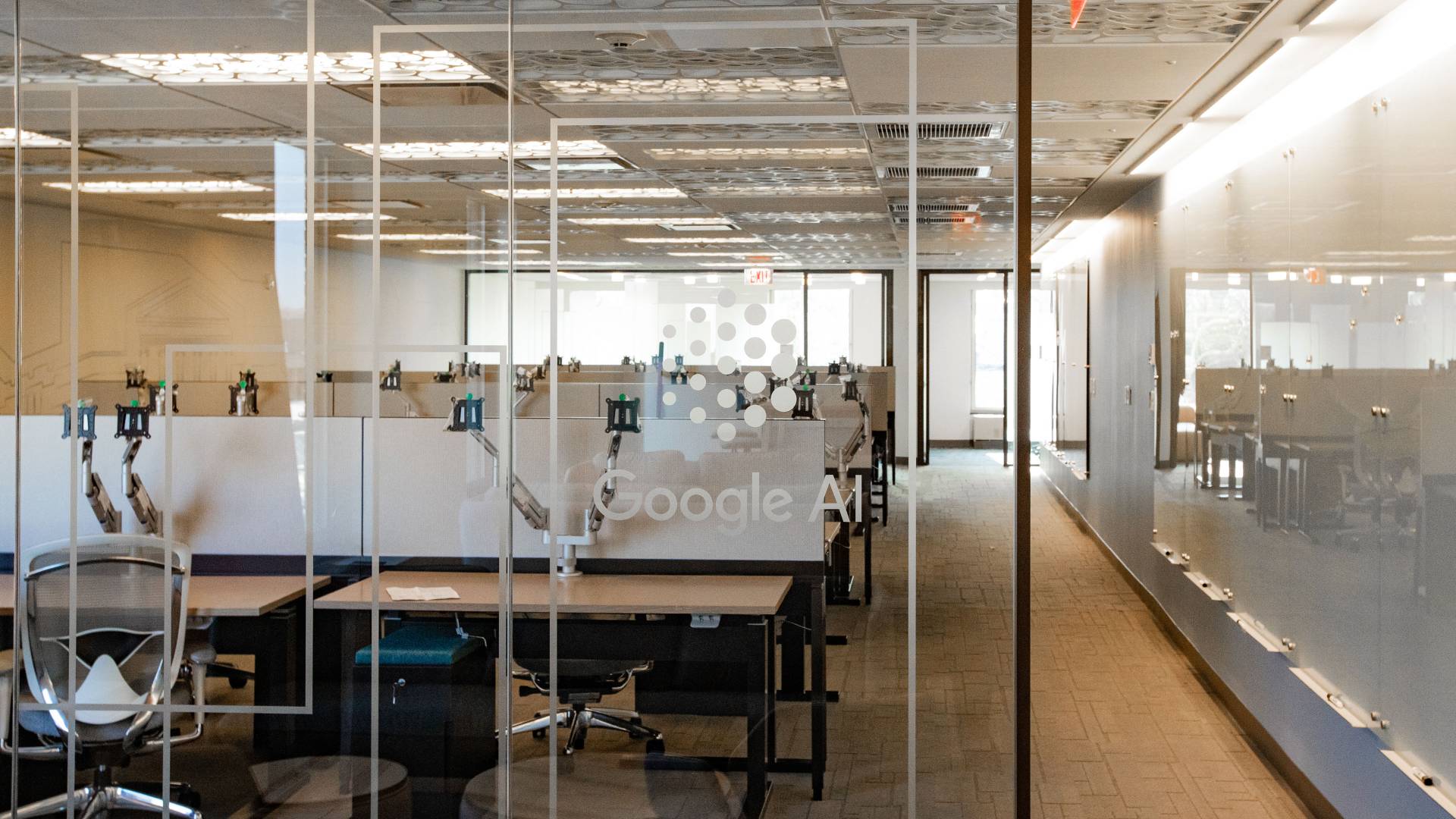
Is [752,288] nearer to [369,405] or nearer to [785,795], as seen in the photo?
[369,405]

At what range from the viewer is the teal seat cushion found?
3.32 meters

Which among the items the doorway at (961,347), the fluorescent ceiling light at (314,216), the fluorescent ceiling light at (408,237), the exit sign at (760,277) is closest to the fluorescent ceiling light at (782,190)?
the exit sign at (760,277)

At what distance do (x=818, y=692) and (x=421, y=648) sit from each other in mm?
1070

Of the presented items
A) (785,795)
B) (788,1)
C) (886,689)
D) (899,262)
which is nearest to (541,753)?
(785,795)

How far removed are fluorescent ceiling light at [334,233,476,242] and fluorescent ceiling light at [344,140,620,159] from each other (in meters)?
0.20

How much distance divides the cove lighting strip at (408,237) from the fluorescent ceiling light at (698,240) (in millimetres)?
443

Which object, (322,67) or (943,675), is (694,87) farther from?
(943,675)

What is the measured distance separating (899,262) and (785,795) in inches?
55.1

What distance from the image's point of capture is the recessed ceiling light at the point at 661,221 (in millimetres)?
3197

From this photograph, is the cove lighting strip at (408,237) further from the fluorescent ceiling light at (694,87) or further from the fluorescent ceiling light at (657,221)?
the fluorescent ceiling light at (694,87)

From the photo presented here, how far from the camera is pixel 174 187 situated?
3391 millimetres

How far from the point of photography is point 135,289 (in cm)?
340

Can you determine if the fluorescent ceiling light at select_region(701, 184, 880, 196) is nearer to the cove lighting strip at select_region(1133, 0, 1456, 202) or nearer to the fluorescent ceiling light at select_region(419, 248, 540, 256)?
the fluorescent ceiling light at select_region(419, 248, 540, 256)

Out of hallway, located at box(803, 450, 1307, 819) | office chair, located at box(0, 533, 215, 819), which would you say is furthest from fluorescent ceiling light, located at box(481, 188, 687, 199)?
office chair, located at box(0, 533, 215, 819)
